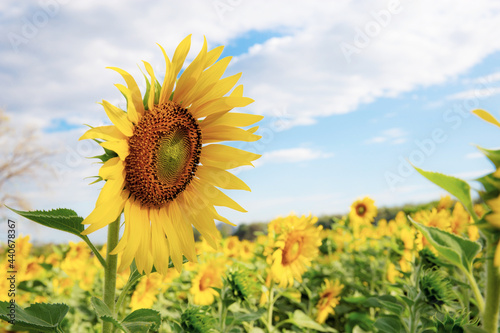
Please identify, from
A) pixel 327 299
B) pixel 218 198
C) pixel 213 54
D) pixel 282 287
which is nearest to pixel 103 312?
pixel 218 198

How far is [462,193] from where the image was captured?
1.07 m

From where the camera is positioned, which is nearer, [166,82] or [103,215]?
[103,215]

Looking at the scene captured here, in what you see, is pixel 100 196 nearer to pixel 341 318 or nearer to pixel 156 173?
pixel 156 173

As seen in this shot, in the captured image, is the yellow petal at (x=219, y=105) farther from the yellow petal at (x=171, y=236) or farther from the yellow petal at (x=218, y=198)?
the yellow petal at (x=171, y=236)

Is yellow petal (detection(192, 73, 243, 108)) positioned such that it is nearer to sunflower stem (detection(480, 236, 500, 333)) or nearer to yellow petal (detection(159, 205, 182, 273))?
yellow petal (detection(159, 205, 182, 273))

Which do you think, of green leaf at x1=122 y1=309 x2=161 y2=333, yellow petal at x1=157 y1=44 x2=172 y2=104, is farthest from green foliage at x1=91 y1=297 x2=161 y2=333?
yellow petal at x1=157 y1=44 x2=172 y2=104

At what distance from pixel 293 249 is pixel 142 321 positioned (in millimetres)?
1596

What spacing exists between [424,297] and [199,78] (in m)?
1.45

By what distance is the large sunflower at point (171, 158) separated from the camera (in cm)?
142

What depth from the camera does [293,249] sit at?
9.19 feet

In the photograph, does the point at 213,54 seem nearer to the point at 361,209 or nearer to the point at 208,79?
the point at 208,79

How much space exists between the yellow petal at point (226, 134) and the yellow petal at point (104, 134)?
17.0 inches

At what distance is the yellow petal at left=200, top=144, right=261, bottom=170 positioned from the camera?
177cm

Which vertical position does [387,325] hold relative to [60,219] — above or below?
below
